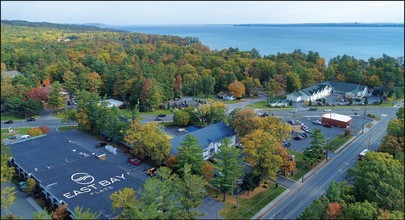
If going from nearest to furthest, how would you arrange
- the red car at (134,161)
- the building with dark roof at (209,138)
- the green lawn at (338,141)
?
the red car at (134,161) → the building with dark roof at (209,138) → the green lawn at (338,141)

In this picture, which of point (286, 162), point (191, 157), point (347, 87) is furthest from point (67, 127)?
point (347, 87)

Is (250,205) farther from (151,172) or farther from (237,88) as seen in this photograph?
(237,88)

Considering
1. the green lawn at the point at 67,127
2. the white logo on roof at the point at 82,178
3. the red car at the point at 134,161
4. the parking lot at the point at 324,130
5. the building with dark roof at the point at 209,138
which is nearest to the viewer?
the white logo on roof at the point at 82,178

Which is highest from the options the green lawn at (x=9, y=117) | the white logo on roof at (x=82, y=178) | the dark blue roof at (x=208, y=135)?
the dark blue roof at (x=208, y=135)

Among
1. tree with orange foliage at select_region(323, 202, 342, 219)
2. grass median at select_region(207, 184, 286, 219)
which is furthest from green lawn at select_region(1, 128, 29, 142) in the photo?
tree with orange foliage at select_region(323, 202, 342, 219)

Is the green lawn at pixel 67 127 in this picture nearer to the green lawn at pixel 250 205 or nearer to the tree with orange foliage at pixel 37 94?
the tree with orange foliage at pixel 37 94

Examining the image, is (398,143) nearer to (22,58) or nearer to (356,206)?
(356,206)

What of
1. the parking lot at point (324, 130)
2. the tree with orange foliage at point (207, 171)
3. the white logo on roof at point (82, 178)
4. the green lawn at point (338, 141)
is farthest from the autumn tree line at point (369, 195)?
the white logo on roof at point (82, 178)

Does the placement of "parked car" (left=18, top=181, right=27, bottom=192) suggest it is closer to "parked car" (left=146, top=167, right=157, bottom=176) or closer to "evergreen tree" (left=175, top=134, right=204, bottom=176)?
"parked car" (left=146, top=167, right=157, bottom=176)
